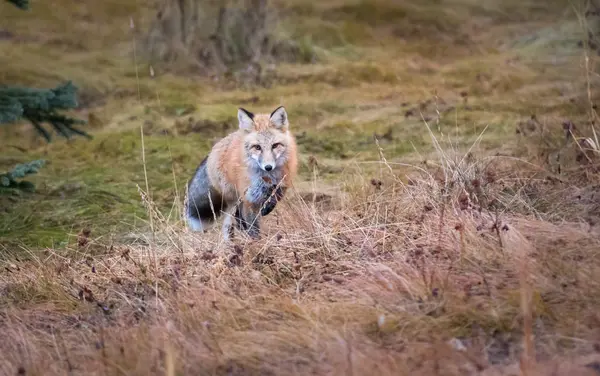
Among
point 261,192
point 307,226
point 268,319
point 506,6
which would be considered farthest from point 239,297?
point 506,6

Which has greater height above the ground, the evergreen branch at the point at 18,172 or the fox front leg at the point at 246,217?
the evergreen branch at the point at 18,172

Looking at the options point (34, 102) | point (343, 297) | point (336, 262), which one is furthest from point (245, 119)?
point (343, 297)

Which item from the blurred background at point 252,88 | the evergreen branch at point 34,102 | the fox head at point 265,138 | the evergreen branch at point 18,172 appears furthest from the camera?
the blurred background at point 252,88

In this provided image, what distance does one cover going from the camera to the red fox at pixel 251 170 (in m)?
7.07

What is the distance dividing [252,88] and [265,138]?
867 centimetres

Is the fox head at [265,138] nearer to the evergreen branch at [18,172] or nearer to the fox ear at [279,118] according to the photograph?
the fox ear at [279,118]

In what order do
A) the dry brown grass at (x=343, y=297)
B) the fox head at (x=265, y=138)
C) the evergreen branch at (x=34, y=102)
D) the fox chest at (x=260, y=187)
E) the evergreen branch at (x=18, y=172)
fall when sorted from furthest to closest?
1. the evergreen branch at (x=34, y=102)
2. the evergreen branch at (x=18, y=172)
3. the fox chest at (x=260, y=187)
4. the fox head at (x=265, y=138)
5. the dry brown grass at (x=343, y=297)

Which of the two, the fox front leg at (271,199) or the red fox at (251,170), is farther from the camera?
the fox front leg at (271,199)

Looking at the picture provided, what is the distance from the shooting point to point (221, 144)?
787 centimetres

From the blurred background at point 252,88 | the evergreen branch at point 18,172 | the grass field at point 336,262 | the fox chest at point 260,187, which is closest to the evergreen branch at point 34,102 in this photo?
Result: the blurred background at point 252,88

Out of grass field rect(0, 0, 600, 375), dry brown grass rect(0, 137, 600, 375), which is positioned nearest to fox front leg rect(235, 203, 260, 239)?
grass field rect(0, 0, 600, 375)

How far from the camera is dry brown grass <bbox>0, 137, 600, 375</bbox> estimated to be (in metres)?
4.06

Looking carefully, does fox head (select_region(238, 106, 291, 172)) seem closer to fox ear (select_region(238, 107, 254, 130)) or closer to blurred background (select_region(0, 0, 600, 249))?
fox ear (select_region(238, 107, 254, 130))

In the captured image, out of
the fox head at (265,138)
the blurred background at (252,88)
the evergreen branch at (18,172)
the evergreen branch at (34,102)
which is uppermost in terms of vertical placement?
the evergreen branch at (34,102)
